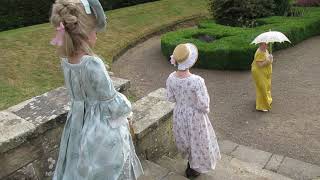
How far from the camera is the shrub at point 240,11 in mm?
12070

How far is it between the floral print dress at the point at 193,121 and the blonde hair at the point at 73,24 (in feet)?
5.58

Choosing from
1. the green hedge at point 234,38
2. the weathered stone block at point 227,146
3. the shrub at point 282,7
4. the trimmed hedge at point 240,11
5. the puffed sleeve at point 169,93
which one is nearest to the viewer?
the puffed sleeve at point 169,93

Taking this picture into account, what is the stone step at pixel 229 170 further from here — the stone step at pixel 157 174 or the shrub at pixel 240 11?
the shrub at pixel 240 11

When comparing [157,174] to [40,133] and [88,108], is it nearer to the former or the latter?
[40,133]

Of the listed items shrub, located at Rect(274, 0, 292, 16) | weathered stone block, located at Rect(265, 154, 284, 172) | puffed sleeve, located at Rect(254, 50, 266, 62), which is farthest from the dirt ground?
shrub, located at Rect(274, 0, 292, 16)

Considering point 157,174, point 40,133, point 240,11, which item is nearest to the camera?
point 40,133

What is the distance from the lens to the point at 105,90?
264 cm

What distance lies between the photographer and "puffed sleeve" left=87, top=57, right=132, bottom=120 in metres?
2.58

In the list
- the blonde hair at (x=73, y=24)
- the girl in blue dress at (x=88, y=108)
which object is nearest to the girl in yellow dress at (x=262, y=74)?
the girl in blue dress at (x=88, y=108)

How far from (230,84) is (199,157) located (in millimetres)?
4339

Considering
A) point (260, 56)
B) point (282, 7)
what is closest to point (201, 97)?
point (260, 56)

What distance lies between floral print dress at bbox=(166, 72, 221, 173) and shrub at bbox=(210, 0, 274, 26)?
840 centimetres

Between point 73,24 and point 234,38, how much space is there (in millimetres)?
7966

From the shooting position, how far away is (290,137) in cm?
610
